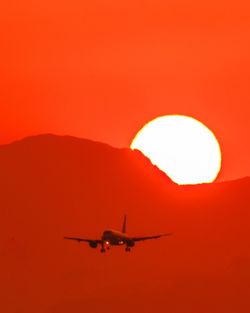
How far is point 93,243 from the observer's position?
156 meters

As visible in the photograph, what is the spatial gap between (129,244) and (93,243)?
6.73 m

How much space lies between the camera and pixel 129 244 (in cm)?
15362
